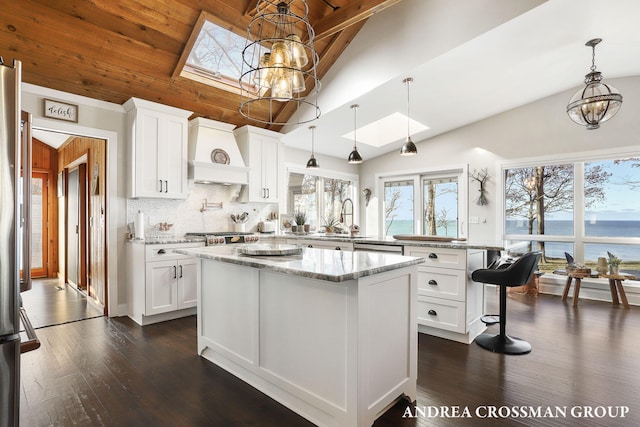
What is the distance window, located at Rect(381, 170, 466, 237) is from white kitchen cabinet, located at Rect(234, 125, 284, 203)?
2.72 metres

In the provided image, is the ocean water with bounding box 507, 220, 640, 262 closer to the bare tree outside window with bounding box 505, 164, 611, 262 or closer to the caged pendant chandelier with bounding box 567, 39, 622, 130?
the bare tree outside window with bounding box 505, 164, 611, 262

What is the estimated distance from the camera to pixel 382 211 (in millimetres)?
7027

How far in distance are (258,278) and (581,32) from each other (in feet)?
13.4

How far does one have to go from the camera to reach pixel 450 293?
3074mm

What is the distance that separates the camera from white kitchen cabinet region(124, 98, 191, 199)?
381 cm

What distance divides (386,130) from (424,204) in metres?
1.73

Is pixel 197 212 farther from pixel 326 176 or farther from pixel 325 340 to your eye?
pixel 325 340

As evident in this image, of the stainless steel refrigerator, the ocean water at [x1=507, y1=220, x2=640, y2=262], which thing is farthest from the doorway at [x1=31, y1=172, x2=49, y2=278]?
the ocean water at [x1=507, y1=220, x2=640, y2=262]

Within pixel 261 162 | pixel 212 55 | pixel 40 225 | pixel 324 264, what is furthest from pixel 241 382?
pixel 40 225

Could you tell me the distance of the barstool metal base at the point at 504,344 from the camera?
2.84 m

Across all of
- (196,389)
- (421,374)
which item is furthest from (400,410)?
(196,389)

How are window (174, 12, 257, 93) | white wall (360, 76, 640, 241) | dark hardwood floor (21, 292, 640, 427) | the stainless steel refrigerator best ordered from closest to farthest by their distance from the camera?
the stainless steel refrigerator → dark hardwood floor (21, 292, 640, 427) → window (174, 12, 257, 93) → white wall (360, 76, 640, 241)

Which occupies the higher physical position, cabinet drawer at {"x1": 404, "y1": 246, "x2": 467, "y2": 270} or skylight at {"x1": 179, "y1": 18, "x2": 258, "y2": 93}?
skylight at {"x1": 179, "y1": 18, "x2": 258, "y2": 93}

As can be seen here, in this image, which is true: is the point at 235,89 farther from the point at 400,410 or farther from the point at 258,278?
the point at 400,410
